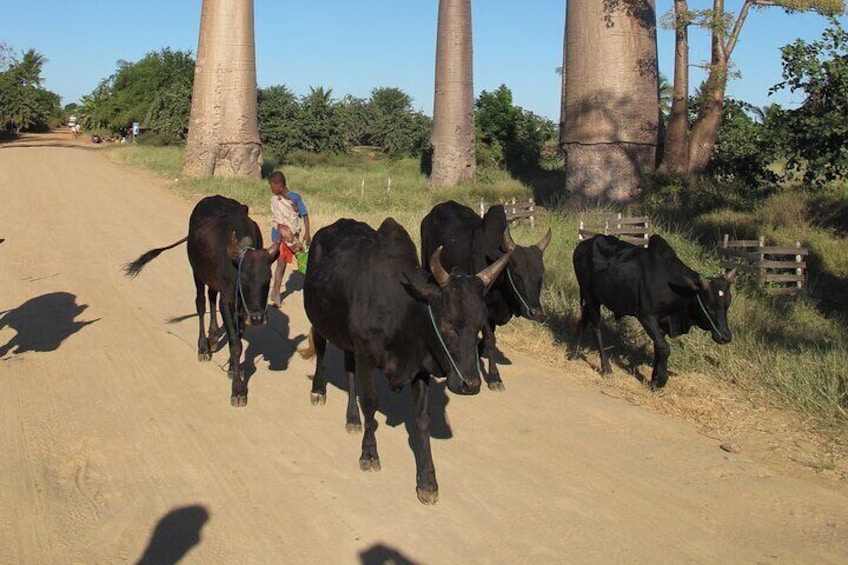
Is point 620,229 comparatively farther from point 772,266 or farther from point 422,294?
point 422,294

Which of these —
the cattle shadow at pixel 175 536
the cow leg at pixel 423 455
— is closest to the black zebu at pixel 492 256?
the cow leg at pixel 423 455

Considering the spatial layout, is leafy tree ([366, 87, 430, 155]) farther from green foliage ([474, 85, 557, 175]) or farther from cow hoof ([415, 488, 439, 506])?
cow hoof ([415, 488, 439, 506])

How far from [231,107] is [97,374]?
17914 millimetres

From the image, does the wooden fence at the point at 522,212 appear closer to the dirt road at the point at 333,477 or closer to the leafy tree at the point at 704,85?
the leafy tree at the point at 704,85

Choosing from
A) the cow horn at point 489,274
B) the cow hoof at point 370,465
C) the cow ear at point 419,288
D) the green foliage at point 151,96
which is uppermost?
the green foliage at point 151,96

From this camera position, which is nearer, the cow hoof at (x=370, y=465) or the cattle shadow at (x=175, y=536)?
the cattle shadow at (x=175, y=536)

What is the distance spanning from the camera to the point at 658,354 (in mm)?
7488

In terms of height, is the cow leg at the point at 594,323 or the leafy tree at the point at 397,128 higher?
the leafy tree at the point at 397,128

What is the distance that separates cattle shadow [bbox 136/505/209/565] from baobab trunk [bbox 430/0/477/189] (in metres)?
22.3

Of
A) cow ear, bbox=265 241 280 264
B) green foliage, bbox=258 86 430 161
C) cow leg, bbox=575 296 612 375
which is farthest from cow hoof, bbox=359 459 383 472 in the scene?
green foliage, bbox=258 86 430 161

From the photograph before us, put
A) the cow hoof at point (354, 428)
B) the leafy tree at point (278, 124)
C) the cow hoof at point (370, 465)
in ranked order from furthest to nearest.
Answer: the leafy tree at point (278, 124)
the cow hoof at point (354, 428)
the cow hoof at point (370, 465)

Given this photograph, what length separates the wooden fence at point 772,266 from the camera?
1129cm

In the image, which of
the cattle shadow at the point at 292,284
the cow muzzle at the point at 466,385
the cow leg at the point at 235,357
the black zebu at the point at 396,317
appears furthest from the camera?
the cattle shadow at the point at 292,284

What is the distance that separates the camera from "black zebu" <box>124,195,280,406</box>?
6742 millimetres
